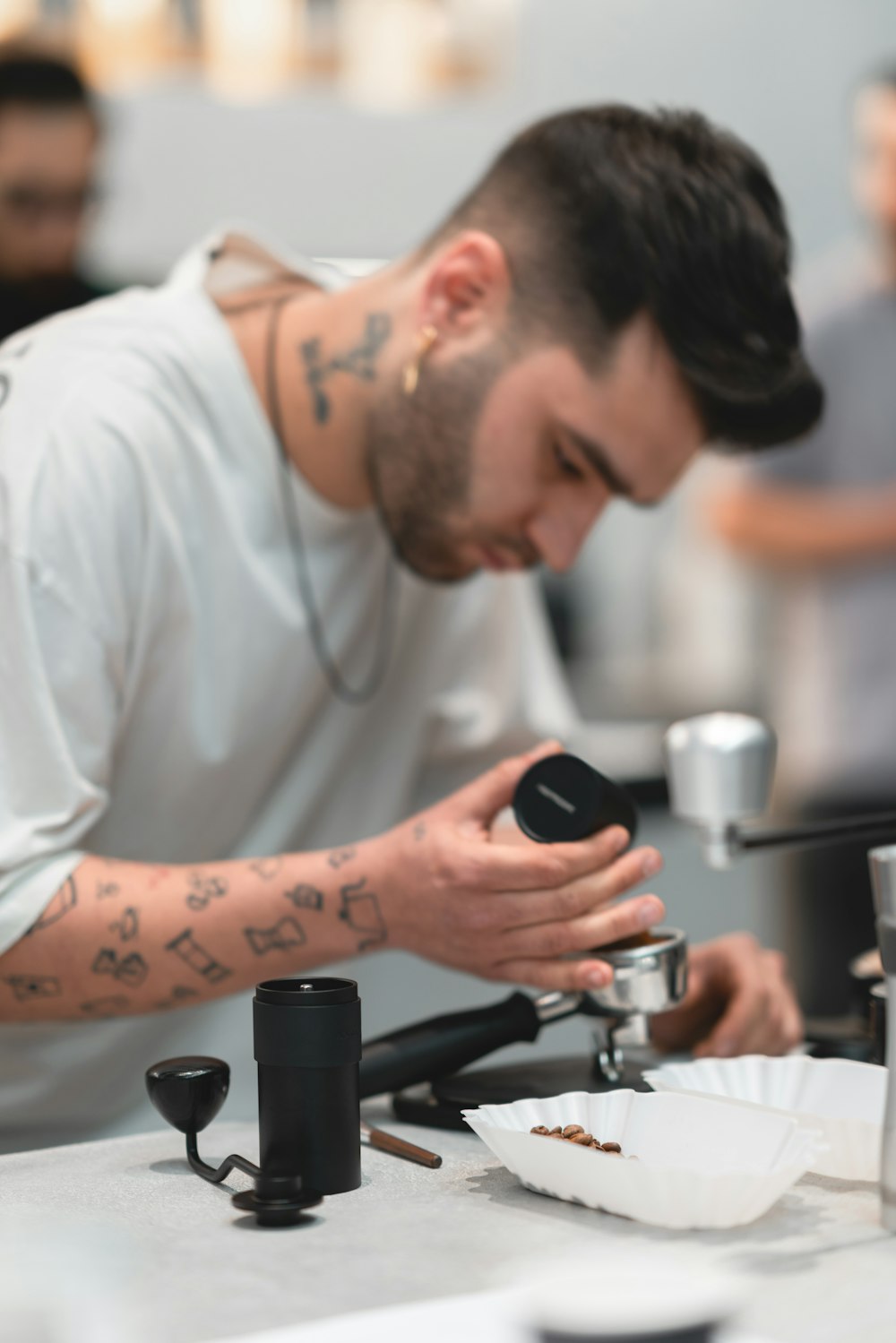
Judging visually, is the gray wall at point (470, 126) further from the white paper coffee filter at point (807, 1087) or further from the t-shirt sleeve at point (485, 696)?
the white paper coffee filter at point (807, 1087)

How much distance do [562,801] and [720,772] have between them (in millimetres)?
101

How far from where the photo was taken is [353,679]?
1528 millimetres

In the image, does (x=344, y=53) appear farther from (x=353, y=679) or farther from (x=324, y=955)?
(x=324, y=955)

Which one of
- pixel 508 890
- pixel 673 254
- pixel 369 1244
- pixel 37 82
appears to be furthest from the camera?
pixel 37 82

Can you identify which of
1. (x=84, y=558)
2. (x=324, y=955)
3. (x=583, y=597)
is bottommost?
(x=583, y=597)

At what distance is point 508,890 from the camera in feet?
3.31

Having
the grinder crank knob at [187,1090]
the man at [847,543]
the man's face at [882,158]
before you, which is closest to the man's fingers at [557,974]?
the grinder crank knob at [187,1090]

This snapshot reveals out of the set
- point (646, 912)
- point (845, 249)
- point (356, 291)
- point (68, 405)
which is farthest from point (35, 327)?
point (845, 249)

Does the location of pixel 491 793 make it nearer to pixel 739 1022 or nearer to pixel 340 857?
pixel 340 857

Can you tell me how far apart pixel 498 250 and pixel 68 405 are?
1.23 feet

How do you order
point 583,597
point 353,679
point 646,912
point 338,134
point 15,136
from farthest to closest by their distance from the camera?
point 583,597, point 338,134, point 15,136, point 353,679, point 646,912

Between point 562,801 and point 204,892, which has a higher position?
point 562,801

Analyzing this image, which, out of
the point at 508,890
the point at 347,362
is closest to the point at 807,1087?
the point at 508,890

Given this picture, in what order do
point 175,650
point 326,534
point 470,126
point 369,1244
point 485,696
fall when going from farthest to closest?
point 470,126, point 485,696, point 326,534, point 175,650, point 369,1244
